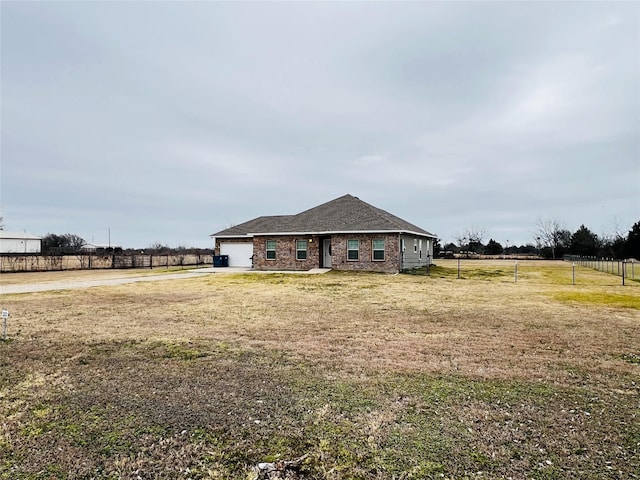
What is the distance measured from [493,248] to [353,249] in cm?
3948

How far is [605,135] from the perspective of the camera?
24.2 meters

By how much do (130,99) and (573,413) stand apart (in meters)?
23.0

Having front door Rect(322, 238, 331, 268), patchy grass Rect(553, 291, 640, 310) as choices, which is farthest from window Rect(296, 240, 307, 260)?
patchy grass Rect(553, 291, 640, 310)

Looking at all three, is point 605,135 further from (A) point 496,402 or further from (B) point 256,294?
(A) point 496,402

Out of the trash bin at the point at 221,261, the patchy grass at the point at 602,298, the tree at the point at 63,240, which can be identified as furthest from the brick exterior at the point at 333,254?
the tree at the point at 63,240

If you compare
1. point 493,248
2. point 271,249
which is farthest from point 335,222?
point 493,248

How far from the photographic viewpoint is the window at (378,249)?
22969 mm

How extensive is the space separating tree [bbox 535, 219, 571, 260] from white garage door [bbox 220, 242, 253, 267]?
4520 cm

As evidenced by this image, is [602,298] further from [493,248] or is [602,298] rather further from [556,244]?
[556,244]

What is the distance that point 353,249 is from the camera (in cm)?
2366

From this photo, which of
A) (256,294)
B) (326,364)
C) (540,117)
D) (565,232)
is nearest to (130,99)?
(256,294)

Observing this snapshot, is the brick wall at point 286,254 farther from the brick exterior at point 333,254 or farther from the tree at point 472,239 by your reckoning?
the tree at point 472,239

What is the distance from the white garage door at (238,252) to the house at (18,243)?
39748 millimetres

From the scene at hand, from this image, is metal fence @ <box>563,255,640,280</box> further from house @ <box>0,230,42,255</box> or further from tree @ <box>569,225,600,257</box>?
house @ <box>0,230,42,255</box>
